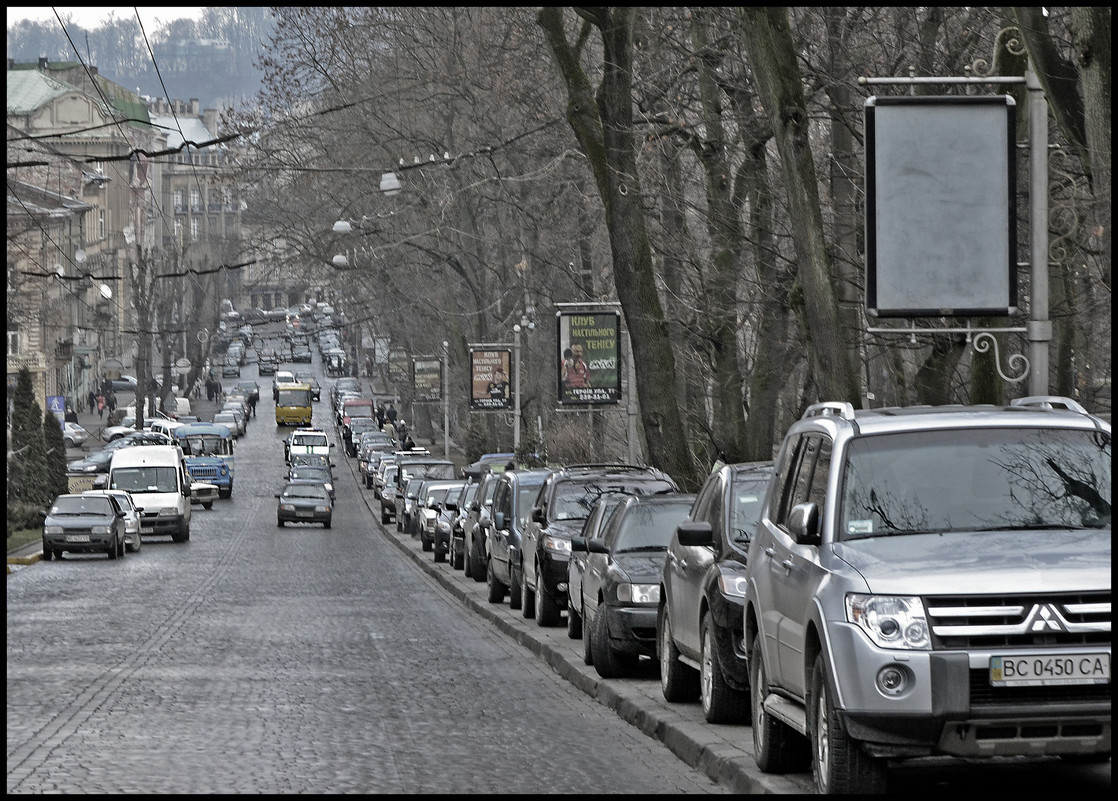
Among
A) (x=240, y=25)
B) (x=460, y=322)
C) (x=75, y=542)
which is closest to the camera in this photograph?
(x=75, y=542)

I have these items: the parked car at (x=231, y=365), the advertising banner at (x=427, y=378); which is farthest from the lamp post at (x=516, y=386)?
the parked car at (x=231, y=365)

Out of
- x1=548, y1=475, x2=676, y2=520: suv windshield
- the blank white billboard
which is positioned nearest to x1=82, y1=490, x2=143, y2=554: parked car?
x1=548, y1=475, x2=676, y2=520: suv windshield

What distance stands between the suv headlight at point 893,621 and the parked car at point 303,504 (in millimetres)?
48902

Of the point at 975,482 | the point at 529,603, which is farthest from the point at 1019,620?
the point at 529,603

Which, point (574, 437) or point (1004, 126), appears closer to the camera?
point (1004, 126)

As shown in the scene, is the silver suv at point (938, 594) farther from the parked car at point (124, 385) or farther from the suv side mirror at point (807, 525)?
the parked car at point (124, 385)

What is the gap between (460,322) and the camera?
66.1 m

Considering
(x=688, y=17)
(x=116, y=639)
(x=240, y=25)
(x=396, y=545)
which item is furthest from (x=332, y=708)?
(x=240, y=25)

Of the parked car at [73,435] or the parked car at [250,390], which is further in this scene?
the parked car at [250,390]

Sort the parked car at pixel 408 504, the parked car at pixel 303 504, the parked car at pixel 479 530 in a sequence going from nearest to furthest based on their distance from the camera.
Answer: the parked car at pixel 479 530
the parked car at pixel 408 504
the parked car at pixel 303 504

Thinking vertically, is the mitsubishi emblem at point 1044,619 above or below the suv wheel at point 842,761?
above

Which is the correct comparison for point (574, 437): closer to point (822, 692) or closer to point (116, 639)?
point (116, 639)

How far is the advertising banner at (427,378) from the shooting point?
72.9 metres

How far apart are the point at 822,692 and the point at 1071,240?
12.3m
